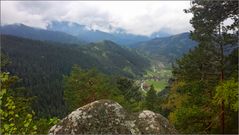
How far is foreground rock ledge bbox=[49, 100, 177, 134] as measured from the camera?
25.6 feet

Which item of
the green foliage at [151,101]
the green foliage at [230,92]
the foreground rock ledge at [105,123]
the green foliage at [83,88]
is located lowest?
the green foliage at [151,101]

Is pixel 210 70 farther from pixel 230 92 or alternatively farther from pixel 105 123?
pixel 105 123

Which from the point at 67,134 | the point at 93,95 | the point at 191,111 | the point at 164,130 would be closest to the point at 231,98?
the point at 191,111

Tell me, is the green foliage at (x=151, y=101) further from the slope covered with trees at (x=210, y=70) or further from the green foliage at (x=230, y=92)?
the green foliage at (x=230, y=92)

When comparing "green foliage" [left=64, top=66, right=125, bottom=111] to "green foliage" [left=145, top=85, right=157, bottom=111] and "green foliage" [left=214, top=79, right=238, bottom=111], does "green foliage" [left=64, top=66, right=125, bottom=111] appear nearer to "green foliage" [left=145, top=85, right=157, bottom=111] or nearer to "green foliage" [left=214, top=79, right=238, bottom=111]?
"green foliage" [left=214, top=79, right=238, bottom=111]

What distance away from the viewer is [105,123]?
7840 mm

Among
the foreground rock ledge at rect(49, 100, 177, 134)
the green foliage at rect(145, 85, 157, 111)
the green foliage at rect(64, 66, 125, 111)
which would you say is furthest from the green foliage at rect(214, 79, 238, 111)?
the green foliage at rect(145, 85, 157, 111)

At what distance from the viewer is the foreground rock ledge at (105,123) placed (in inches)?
307

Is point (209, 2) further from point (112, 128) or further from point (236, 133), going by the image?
point (112, 128)

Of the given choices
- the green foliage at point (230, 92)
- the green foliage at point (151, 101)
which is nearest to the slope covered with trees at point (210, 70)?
the green foliage at point (230, 92)

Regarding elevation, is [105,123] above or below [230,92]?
above

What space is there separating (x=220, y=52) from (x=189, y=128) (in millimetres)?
6079

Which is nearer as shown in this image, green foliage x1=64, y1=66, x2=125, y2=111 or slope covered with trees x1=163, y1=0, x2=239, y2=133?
slope covered with trees x1=163, y1=0, x2=239, y2=133

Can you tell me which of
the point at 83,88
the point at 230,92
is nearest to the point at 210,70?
the point at 230,92
